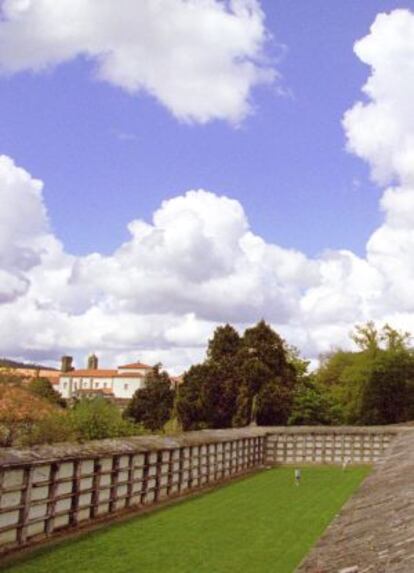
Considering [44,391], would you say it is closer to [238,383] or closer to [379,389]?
[238,383]

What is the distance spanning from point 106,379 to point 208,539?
480 feet

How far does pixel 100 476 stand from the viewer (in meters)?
16.5

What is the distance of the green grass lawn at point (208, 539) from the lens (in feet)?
41.2

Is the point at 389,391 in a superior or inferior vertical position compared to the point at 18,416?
superior

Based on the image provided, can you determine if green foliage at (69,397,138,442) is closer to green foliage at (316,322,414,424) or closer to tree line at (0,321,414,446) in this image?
tree line at (0,321,414,446)

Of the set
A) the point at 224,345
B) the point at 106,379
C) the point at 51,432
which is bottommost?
the point at 51,432

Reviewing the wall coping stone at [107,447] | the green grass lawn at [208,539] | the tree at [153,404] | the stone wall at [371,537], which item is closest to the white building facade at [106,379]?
the tree at [153,404]

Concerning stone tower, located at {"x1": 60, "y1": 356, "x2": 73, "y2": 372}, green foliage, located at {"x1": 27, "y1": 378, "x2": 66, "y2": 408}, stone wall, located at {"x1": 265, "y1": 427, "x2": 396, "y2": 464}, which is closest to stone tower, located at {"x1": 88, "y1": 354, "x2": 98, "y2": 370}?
stone tower, located at {"x1": 60, "y1": 356, "x2": 73, "y2": 372}

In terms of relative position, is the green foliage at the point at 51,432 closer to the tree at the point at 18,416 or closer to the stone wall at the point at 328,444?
the tree at the point at 18,416

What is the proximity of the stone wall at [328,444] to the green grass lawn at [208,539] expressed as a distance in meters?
13.7

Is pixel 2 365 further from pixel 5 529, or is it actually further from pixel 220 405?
pixel 5 529

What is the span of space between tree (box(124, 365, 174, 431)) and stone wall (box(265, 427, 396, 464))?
128 ft

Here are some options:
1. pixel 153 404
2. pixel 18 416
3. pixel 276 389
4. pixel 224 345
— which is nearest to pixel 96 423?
pixel 18 416

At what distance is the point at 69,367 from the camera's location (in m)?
166
